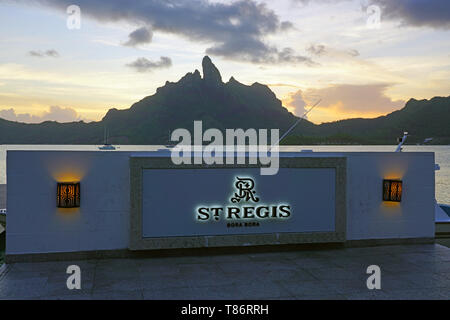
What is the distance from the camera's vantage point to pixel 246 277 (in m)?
6.75

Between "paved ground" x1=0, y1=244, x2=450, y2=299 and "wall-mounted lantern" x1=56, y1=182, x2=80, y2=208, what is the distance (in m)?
1.08

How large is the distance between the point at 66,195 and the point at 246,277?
360 centimetres

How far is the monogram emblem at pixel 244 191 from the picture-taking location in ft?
27.4

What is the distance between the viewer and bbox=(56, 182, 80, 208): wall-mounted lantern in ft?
24.6

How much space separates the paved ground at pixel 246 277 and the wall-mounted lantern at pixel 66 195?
1.08 m

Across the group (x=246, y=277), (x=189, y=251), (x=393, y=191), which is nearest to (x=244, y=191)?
(x=189, y=251)

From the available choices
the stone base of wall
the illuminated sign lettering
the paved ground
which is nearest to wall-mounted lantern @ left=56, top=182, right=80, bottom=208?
the stone base of wall

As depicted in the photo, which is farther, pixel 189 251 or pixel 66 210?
pixel 189 251

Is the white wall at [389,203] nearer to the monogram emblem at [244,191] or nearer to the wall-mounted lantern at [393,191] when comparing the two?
the wall-mounted lantern at [393,191]

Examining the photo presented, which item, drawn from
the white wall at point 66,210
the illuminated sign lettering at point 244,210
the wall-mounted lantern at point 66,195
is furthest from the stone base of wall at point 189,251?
the wall-mounted lantern at point 66,195

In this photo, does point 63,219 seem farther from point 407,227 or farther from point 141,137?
point 141,137

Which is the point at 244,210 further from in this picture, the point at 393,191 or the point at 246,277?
the point at 393,191

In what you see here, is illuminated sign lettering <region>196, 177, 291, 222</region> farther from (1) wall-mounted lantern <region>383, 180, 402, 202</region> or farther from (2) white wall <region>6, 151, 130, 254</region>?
(1) wall-mounted lantern <region>383, 180, 402, 202</region>

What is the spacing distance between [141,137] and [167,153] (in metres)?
154
